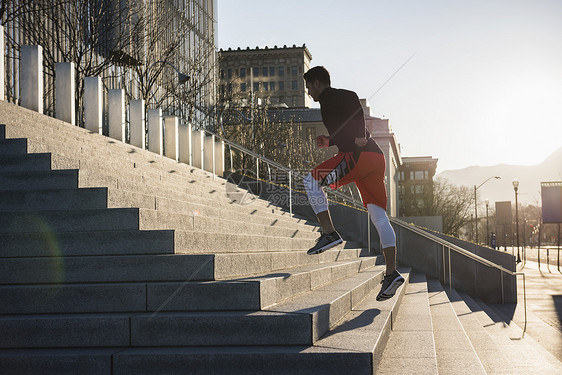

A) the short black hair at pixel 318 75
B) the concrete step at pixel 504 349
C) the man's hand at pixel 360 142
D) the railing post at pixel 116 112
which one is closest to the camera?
the man's hand at pixel 360 142

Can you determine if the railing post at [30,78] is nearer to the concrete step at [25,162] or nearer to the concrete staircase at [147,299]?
the concrete step at [25,162]

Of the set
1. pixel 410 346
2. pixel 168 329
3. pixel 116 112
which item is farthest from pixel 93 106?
pixel 410 346

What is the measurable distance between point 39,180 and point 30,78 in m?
5.90

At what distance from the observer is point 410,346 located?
4793mm

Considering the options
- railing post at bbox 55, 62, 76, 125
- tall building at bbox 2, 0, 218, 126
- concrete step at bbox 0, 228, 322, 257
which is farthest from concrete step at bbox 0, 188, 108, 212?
tall building at bbox 2, 0, 218, 126

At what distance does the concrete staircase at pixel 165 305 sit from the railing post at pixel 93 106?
754cm

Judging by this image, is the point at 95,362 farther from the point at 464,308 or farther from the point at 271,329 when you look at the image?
the point at 464,308

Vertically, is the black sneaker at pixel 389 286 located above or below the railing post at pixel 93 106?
below

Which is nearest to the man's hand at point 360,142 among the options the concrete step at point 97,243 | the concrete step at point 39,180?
the concrete step at point 97,243

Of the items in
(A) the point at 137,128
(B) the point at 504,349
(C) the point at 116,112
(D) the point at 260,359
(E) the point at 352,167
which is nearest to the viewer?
(D) the point at 260,359

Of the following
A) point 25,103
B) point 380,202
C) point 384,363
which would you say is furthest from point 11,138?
point 384,363

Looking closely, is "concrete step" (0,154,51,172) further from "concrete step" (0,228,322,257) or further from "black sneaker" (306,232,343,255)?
"black sneaker" (306,232,343,255)

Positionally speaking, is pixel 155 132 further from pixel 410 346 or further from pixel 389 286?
pixel 410 346

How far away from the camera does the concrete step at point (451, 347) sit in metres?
4.64
